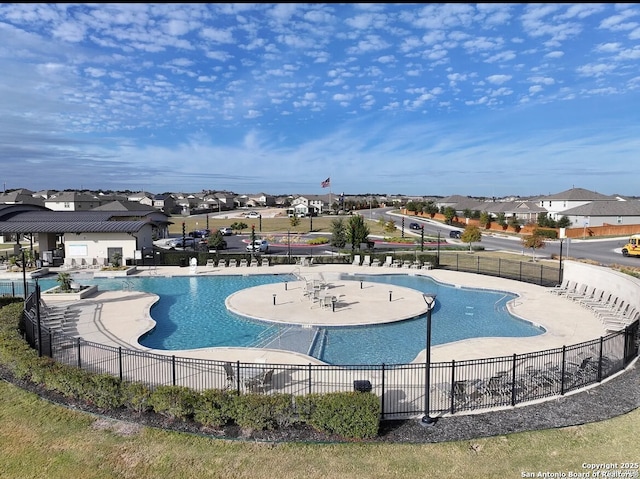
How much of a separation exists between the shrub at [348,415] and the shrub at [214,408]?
2.13 metres

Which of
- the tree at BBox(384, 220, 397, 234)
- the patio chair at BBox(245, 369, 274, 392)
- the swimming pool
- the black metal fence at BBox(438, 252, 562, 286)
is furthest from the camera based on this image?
the tree at BBox(384, 220, 397, 234)

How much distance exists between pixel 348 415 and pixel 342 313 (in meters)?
11.8

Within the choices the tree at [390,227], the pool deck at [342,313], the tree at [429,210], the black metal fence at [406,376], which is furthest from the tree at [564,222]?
the black metal fence at [406,376]

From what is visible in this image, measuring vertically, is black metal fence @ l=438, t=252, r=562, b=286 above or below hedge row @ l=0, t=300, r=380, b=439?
below

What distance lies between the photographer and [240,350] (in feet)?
55.3

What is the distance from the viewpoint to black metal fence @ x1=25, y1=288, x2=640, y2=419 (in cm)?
1252

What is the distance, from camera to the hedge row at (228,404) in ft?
35.5

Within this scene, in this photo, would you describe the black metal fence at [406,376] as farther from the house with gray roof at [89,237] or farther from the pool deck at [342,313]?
the house with gray roof at [89,237]

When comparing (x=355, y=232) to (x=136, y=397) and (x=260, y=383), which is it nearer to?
(x=260, y=383)

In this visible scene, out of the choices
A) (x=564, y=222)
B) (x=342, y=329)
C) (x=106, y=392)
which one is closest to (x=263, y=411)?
(x=106, y=392)

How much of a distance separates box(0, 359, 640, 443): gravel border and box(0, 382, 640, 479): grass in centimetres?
26

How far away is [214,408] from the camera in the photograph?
37.0 feet

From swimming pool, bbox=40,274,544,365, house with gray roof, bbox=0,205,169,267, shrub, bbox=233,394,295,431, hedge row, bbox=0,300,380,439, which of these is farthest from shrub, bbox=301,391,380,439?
house with gray roof, bbox=0,205,169,267

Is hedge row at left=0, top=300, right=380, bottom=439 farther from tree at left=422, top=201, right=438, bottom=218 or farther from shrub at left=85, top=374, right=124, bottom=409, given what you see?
tree at left=422, top=201, right=438, bottom=218
